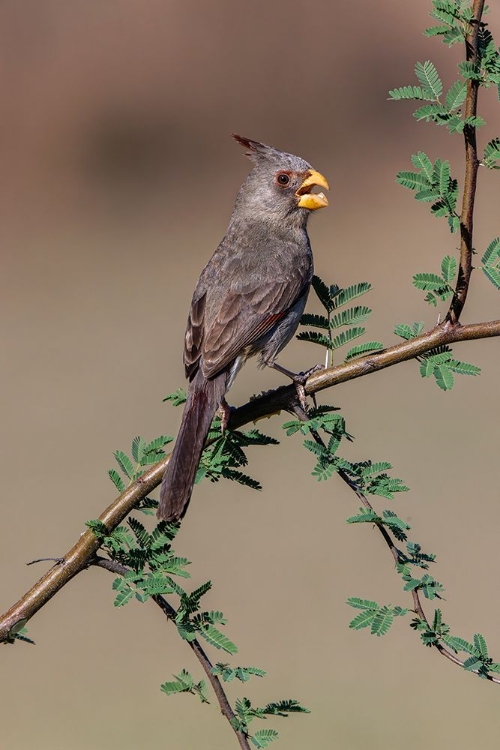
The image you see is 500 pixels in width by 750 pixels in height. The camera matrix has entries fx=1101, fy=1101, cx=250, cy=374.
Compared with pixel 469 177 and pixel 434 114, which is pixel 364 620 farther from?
pixel 434 114

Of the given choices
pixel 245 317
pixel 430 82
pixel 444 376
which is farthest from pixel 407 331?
pixel 245 317

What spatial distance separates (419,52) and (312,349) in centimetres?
495

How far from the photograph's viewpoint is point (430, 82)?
7.85 ft

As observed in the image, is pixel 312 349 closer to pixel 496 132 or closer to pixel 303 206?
pixel 496 132

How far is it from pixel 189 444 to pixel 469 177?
1.01m

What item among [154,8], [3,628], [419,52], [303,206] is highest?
[419,52]

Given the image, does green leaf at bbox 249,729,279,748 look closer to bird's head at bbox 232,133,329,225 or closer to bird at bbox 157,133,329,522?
bird at bbox 157,133,329,522

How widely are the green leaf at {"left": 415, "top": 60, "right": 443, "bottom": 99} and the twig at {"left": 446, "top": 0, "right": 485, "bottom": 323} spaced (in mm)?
167

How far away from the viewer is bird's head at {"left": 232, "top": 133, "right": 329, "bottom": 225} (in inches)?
159

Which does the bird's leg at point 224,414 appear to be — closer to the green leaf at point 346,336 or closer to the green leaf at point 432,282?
the green leaf at point 346,336

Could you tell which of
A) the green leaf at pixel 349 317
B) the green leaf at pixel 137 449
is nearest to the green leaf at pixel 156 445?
the green leaf at pixel 137 449

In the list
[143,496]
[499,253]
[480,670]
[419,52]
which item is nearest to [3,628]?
[143,496]

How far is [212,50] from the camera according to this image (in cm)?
1600

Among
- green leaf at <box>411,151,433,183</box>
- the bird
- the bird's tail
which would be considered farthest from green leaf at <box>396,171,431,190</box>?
the bird's tail
